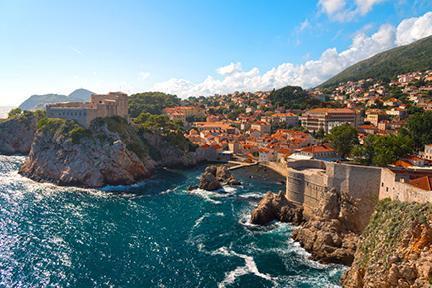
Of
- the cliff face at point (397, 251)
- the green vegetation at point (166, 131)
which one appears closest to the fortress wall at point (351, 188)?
the cliff face at point (397, 251)

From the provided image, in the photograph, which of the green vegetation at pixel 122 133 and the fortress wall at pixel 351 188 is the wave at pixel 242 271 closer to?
the fortress wall at pixel 351 188

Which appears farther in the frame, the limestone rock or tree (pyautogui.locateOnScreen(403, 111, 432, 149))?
tree (pyautogui.locateOnScreen(403, 111, 432, 149))

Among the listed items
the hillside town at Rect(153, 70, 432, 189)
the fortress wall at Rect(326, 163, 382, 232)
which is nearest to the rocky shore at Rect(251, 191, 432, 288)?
the fortress wall at Rect(326, 163, 382, 232)

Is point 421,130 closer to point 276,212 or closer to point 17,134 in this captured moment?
point 276,212

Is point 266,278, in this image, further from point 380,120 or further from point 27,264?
point 380,120

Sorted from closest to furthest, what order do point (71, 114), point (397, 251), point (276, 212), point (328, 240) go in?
point (397, 251)
point (328, 240)
point (276, 212)
point (71, 114)

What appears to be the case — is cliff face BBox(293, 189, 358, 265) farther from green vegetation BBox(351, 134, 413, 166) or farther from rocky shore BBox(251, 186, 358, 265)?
green vegetation BBox(351, 134, 413, 166)

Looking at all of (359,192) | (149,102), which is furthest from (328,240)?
(149,102)
